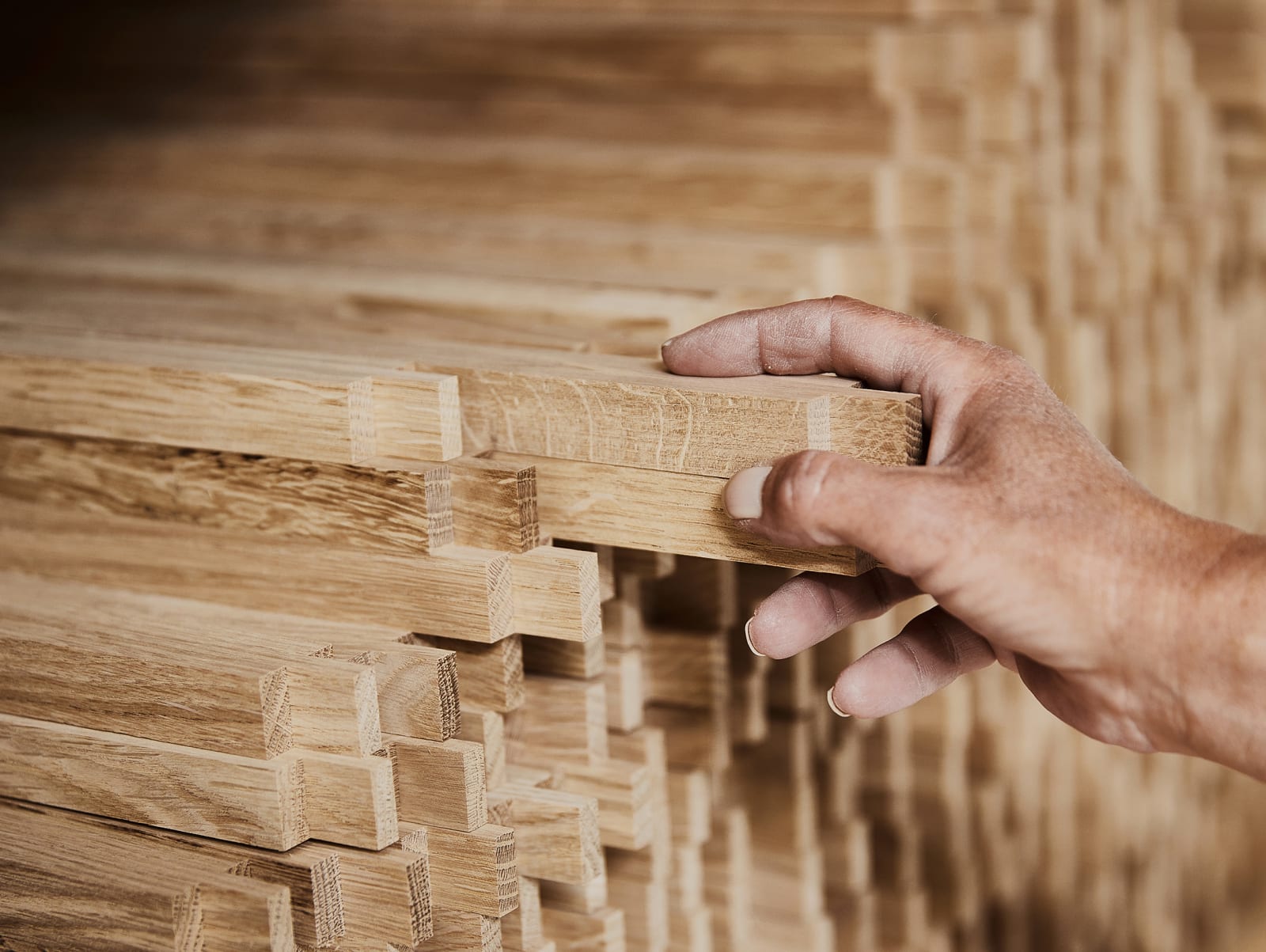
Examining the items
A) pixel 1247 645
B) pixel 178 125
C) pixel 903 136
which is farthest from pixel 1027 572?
pixel 178 125

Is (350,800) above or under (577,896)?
above

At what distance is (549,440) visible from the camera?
1165 millimetres

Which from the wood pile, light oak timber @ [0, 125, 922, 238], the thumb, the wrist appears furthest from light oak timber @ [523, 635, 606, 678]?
light oak timber @ [0, 125, 922, 238]

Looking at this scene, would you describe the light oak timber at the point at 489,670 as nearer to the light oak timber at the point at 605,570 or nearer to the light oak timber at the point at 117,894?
the light oak timber at the point at 605,570

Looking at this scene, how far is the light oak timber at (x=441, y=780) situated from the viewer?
3.60 feet

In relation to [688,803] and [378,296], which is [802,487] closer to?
[688,803]

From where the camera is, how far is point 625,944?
57.1 inches

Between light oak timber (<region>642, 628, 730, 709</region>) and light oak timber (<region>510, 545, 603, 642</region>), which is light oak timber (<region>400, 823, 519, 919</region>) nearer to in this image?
light oak timber (<region>510, 545, 603, 642</region>)

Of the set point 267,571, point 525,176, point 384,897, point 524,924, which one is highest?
point 525,176

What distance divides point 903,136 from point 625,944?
1.06m

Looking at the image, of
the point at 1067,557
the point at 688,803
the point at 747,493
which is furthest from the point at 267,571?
the point at 1067,557

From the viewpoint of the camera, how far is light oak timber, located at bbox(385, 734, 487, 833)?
3.60ft

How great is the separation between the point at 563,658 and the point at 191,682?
1.18 ft

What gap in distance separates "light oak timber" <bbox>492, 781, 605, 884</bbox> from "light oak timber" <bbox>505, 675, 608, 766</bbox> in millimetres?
86
